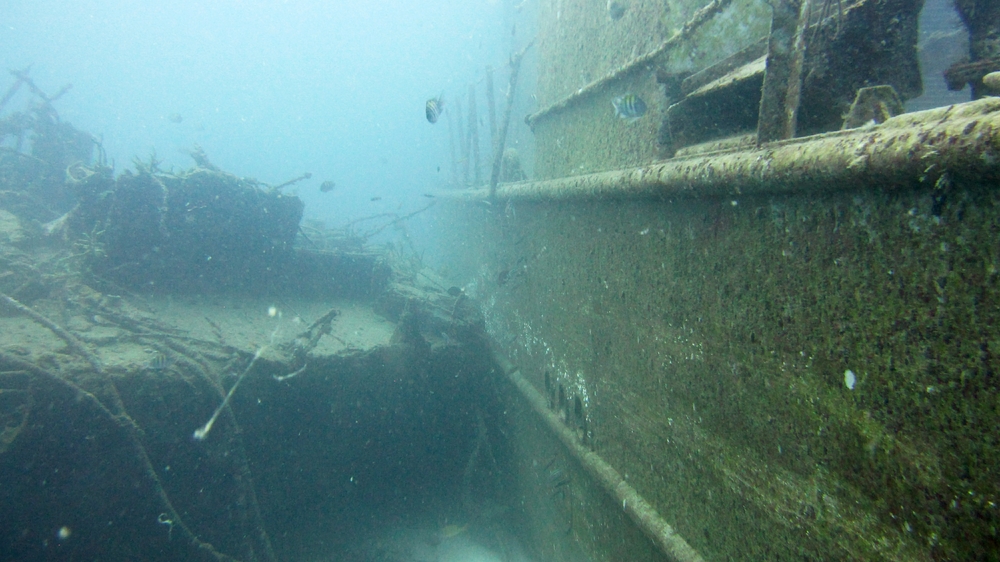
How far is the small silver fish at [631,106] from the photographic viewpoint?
3.37 meters

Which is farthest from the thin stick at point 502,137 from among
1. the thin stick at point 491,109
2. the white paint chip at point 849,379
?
the white paint chip at point 849,379

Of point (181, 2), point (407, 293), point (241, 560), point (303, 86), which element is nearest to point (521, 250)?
point (407, 293)

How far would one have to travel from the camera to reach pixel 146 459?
432 cm

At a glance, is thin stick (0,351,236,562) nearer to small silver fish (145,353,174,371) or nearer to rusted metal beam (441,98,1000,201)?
small silver fish (145,353,174,371)

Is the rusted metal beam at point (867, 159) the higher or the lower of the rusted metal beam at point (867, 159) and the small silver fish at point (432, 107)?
the lower

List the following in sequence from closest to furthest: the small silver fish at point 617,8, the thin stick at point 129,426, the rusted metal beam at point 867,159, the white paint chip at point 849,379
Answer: the rusted metal beam at point 867,159 → the white paint chip at point 849,379 → the small silver fish at point 617,8 → the thin stick at point 129,426

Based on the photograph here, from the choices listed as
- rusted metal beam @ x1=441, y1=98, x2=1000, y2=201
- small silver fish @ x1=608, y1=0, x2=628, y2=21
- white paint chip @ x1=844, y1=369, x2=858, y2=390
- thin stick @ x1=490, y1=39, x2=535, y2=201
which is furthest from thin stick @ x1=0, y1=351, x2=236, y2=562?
small silver fish @ x1=608, y1=0, x2=628, y2=21

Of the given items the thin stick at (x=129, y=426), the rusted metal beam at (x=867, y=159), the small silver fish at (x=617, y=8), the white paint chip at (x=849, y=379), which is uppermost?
the small silver fish at (x=617, y=8)

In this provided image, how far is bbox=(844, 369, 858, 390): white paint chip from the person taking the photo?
147 centimetres

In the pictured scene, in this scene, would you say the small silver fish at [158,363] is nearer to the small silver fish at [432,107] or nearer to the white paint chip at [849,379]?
the small silver fish at [432,107]

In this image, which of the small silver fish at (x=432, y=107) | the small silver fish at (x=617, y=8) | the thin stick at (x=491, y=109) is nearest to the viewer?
the small silver fish at (x=617, y=8)

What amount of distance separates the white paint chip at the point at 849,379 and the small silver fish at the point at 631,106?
249 cm

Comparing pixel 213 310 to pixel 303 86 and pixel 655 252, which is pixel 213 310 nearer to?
pixel 655 252

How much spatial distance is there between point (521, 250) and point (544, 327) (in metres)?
1.22
